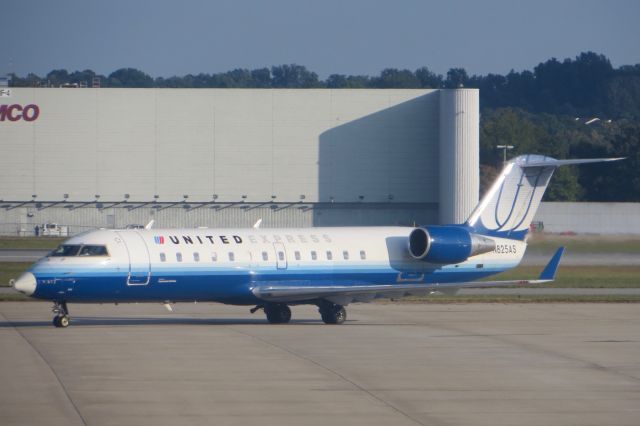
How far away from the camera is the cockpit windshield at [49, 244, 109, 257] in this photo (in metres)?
25.7

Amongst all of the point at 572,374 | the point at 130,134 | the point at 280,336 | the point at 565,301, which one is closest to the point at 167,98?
the point at 130,134

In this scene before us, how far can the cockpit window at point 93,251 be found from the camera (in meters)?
25.8

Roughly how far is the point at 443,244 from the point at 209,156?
5106cm

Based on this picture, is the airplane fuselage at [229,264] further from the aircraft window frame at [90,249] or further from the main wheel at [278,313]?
the main wheel at [278,313]

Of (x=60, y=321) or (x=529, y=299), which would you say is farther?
(x=529, y=299)

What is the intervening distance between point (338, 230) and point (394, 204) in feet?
163

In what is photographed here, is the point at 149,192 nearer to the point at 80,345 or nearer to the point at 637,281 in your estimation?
the point at 637,281

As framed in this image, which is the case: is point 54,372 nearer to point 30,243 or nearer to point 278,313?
point 278,313

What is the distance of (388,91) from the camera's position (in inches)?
3105

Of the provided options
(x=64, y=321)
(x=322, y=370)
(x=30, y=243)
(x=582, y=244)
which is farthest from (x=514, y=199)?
(x=30, y=243)

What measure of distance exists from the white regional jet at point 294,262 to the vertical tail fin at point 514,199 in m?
0.03

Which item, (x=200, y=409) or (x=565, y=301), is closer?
(x=200, y=409)

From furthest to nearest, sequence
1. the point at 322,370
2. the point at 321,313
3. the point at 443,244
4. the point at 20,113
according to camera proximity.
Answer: the point at 20,113
the point at 443,244
the point at 321,313
the point at 322,370

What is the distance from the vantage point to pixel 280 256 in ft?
90.9
